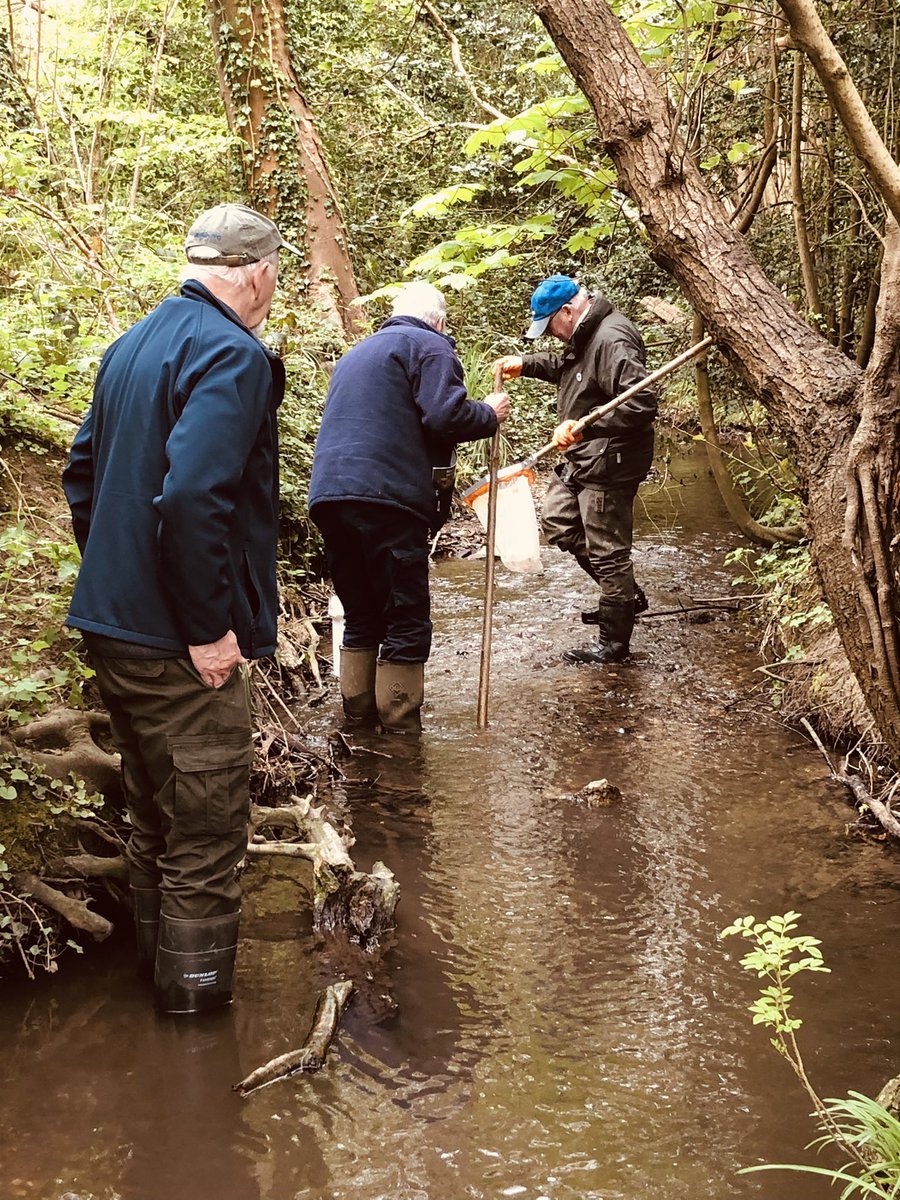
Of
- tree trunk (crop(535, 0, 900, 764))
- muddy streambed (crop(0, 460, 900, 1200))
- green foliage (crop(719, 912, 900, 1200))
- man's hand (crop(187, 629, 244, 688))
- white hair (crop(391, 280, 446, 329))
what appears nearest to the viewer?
green foliage (crop(719, 912, 900, 1200))

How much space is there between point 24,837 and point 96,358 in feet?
8.78

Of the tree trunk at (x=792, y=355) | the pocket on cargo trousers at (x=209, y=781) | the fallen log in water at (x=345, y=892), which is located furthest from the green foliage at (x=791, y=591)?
the pocket on cargo trousers at (x=209, y=781)

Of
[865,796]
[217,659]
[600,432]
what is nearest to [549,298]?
[600,432]

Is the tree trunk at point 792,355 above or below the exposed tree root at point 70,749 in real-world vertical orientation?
above

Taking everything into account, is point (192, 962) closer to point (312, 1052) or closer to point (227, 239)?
point (312, 1052)

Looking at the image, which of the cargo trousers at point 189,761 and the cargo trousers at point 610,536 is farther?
the cargo trousers at point 610,536

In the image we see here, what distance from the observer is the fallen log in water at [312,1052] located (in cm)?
277

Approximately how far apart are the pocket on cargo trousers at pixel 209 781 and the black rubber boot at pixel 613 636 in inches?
158

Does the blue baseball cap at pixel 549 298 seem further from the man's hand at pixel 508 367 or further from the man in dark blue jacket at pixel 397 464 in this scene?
the man in dark blue jacket at pixel 397 464

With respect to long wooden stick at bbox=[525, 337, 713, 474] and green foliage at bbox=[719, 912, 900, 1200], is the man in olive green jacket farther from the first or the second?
green foliage at bbox=[719, 912, 900, 1200]

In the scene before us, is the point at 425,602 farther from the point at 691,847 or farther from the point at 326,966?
the point at 326,966

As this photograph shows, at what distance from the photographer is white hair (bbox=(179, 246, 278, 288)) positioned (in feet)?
10.0

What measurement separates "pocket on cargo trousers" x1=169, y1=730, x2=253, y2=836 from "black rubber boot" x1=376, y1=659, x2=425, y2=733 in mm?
2392

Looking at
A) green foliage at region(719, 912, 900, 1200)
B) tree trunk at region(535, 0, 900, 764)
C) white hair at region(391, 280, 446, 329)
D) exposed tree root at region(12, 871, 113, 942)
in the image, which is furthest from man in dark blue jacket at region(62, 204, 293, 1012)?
white hair at region(391, 280, 446, 329)
